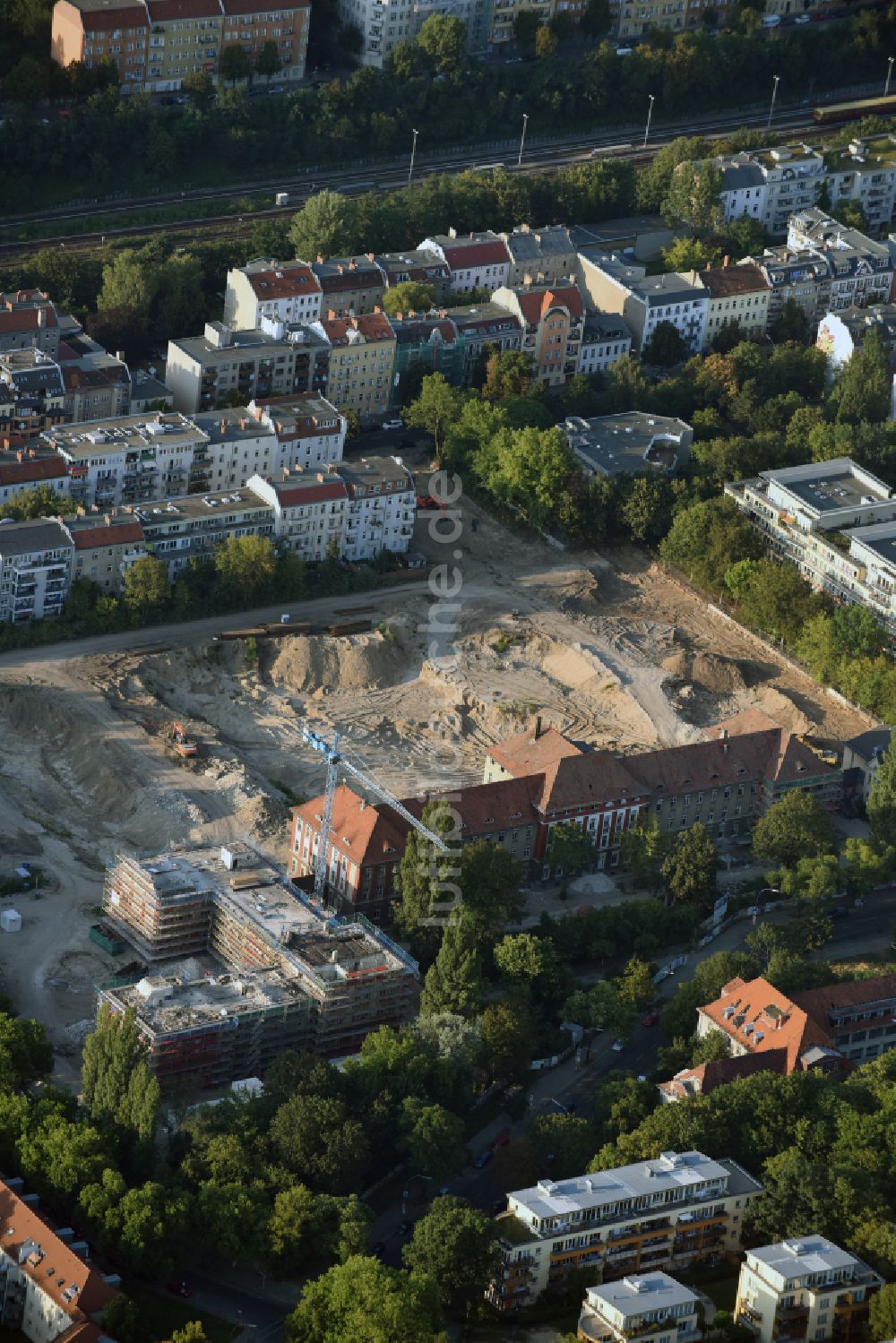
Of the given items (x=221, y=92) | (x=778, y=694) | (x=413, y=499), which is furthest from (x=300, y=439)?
(x=221, y=92)

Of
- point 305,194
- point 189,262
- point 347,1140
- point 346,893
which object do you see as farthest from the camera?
point 305,194

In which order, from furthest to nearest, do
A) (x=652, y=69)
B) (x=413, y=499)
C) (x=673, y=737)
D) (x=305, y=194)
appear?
1. (x=652, y=69)
2. (x=305, y=194)
3. (x=413, y=499)
4. (x=673, y=737)

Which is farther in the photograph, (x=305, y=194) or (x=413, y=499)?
(x=305, y=194)

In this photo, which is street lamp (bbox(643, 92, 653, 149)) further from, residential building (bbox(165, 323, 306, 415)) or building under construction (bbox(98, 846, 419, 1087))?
building under construction (bbox(98, 846, 419, 1087))

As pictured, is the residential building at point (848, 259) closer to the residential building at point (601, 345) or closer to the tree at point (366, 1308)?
the residential building at point (601, 345)

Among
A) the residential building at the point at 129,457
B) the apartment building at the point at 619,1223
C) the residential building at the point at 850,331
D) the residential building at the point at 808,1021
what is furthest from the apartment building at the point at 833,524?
the apartment building at the point at 619,1223

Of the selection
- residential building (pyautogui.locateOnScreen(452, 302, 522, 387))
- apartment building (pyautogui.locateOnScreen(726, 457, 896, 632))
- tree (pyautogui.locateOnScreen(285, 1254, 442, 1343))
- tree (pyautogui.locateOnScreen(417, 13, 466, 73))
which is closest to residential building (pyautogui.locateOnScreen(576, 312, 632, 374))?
residential building (pyautogui.locateOnScreen(452, 302, 522, 387))

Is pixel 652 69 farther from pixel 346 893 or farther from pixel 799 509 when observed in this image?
pixel 346 893
